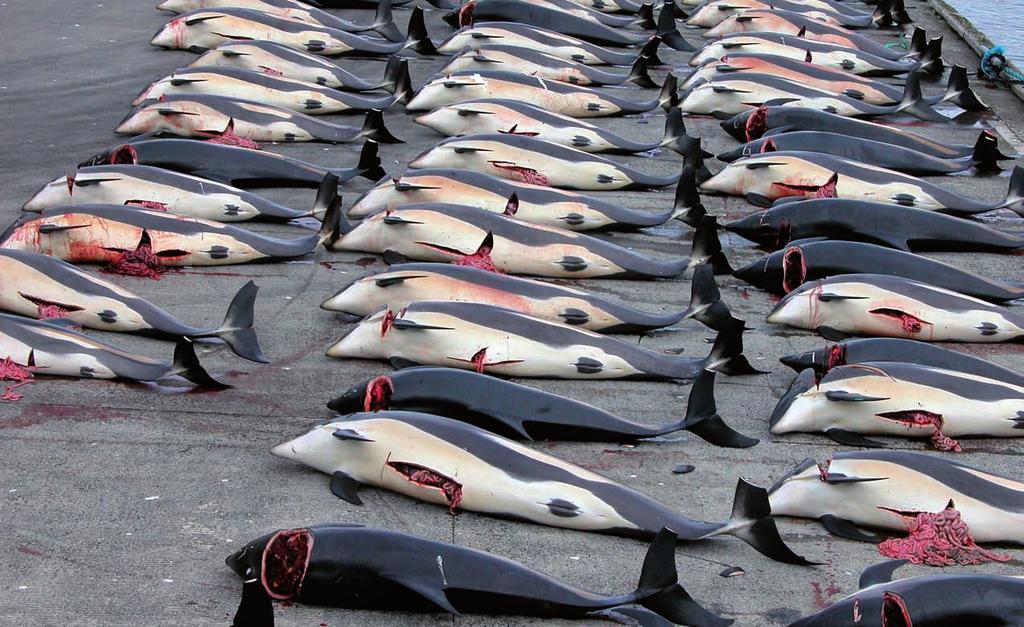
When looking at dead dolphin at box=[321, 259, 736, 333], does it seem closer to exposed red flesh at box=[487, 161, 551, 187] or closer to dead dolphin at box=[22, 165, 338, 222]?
dead dolphin at box=[22, 165, 338, 222]

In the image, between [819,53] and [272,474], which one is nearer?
[272,474]

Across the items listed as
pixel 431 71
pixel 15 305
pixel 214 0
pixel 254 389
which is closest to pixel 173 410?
pixel 254 389

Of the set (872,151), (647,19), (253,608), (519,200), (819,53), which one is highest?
(253,608)

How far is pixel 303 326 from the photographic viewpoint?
1101 centimetres

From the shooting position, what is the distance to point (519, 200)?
1288cm

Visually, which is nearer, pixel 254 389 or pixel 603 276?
pixel 254 389

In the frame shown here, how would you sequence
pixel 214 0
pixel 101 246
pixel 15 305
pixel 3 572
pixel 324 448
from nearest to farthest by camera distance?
pixel 3 572, pixel 324 448, pixel 15 305, pixel 101 246, pixel 214 0

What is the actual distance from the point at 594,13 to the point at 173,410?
13881 millimetres

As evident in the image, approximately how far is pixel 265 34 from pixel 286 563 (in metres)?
12.8

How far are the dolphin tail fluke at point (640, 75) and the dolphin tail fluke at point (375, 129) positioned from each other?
453 cm

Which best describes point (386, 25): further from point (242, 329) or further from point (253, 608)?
point (253, 608)

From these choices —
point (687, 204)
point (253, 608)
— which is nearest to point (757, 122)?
point (687, 204)

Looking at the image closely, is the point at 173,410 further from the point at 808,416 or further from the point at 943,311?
the point at 943,311

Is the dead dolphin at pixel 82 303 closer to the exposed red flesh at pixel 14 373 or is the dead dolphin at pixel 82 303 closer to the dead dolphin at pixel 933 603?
the exposed red flesh at pixel 14 373
